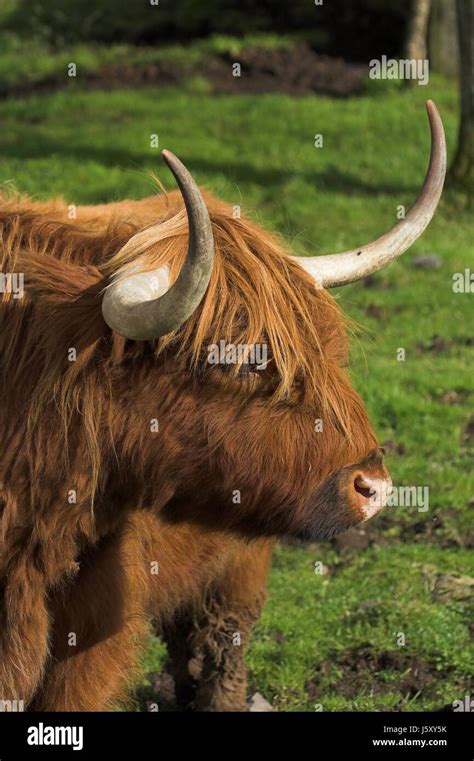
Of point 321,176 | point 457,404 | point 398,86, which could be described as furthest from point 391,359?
point 398,86

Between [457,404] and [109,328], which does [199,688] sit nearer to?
[109,328]

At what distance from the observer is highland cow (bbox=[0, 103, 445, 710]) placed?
3686 mm

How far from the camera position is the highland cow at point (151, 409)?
369 cm

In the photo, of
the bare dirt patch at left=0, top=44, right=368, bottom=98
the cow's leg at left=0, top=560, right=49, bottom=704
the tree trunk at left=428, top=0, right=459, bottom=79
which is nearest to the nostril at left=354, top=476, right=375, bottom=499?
the cow's leg at left=0, top=560, right=49, bottom=704

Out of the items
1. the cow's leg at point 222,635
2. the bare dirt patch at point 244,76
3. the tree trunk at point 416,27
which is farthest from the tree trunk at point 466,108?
the cow's leg at point 222,635

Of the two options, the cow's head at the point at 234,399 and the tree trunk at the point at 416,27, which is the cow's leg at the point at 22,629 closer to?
the cow's head at the point at 234,399

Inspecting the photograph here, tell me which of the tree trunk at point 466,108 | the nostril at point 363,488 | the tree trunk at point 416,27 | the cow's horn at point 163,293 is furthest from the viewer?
the tree trunk at point 416,27

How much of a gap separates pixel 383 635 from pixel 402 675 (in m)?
0.36

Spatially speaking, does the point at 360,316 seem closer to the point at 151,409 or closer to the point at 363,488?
the point at 363,488

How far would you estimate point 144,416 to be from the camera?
3738 millimetres

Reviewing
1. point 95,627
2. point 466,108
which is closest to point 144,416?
point 95,627

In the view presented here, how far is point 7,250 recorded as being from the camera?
3.92 metres

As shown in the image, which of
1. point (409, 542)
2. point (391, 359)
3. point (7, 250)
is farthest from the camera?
point (391, 359)

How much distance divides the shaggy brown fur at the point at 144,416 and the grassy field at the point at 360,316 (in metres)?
0.70
